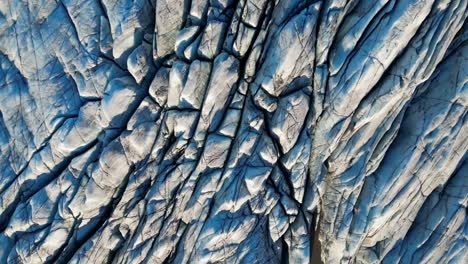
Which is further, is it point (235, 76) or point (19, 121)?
point (19, 121)

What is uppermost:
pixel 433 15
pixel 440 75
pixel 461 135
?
pixel 433 15

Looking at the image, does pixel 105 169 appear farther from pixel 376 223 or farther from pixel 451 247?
pixel 451 247

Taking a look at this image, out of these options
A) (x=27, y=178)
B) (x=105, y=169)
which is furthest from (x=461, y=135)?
(x=27, y=178)

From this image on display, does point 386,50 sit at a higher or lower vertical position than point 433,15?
lower

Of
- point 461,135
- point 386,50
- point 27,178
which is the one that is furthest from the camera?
point 27,178

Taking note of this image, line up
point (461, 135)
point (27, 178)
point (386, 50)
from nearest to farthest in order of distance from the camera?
point (386, 50), point (461, 135), point (27, 178)

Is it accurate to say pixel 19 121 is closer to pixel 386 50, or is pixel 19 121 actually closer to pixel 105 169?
pixel 105 169
